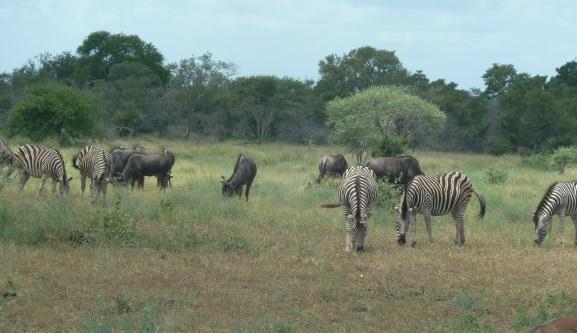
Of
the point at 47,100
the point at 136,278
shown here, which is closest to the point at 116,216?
the point at 136,278

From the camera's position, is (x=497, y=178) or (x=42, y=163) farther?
(x=497, y=178)

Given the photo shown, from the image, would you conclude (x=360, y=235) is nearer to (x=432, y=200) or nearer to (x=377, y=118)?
(x=432, y=200)

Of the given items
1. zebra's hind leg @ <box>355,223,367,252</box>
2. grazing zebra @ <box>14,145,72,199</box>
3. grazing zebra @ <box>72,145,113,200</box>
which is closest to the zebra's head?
zebra's hind leg @ <box>355,223,367,252</box>

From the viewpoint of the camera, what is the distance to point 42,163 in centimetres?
1830

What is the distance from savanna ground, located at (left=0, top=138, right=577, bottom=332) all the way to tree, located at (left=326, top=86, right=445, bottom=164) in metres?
13.5

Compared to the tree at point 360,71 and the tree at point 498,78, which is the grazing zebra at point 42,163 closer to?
the tree at point 360,71

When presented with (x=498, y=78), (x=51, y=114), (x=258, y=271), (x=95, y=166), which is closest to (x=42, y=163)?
(x=95, y=166)

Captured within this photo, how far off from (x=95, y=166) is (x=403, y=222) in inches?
316

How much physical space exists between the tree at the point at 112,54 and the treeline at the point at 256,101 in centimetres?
9

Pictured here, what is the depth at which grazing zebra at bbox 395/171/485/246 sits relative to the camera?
14.0 metres

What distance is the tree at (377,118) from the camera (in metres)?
31.9

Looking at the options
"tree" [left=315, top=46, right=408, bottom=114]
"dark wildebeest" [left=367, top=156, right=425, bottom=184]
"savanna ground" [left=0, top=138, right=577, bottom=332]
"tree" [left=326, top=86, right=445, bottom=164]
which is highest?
"tree" [left=315, top=46, right=408, bottom=114]

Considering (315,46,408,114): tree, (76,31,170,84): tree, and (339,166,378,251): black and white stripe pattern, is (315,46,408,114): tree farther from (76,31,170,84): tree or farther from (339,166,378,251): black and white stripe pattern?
(339,166,378,251): black and white stripe pattern

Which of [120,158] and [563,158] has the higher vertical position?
[563,158]
